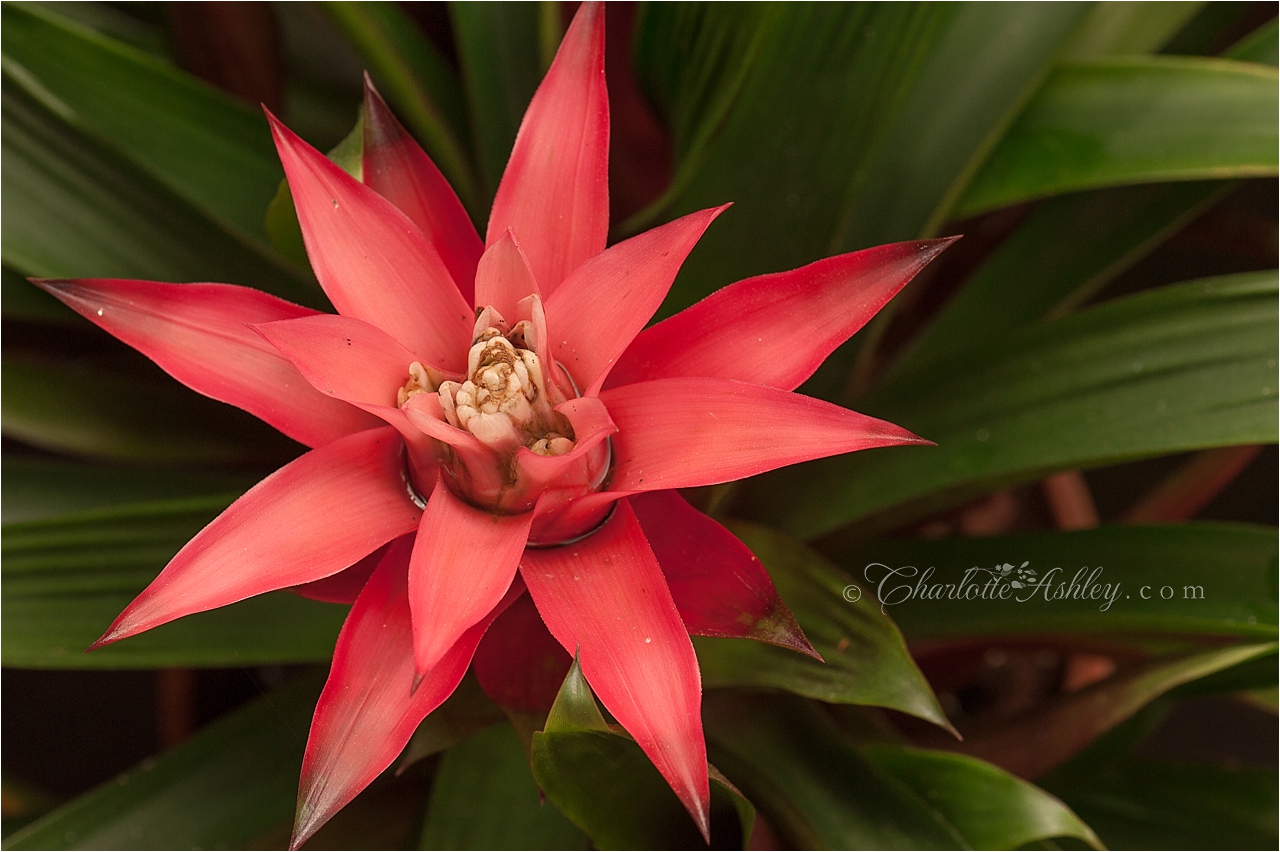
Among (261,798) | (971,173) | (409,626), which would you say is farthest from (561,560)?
(971,173)

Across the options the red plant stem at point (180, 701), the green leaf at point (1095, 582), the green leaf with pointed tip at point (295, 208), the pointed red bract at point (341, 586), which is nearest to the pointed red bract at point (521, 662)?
the pointed red bract at point (341, 586)

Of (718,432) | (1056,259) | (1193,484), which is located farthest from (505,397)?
(1193,484)

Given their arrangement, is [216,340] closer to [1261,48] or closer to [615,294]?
[615,294]

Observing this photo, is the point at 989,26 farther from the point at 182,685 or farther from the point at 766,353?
the point at 182,685

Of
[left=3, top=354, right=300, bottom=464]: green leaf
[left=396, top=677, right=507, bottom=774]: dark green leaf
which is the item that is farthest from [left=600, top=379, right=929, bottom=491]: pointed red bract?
[left=3, top=354, right=300, bottom=464]: green leaf

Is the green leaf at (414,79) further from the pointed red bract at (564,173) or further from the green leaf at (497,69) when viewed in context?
the pointed red bract at (564,173)
